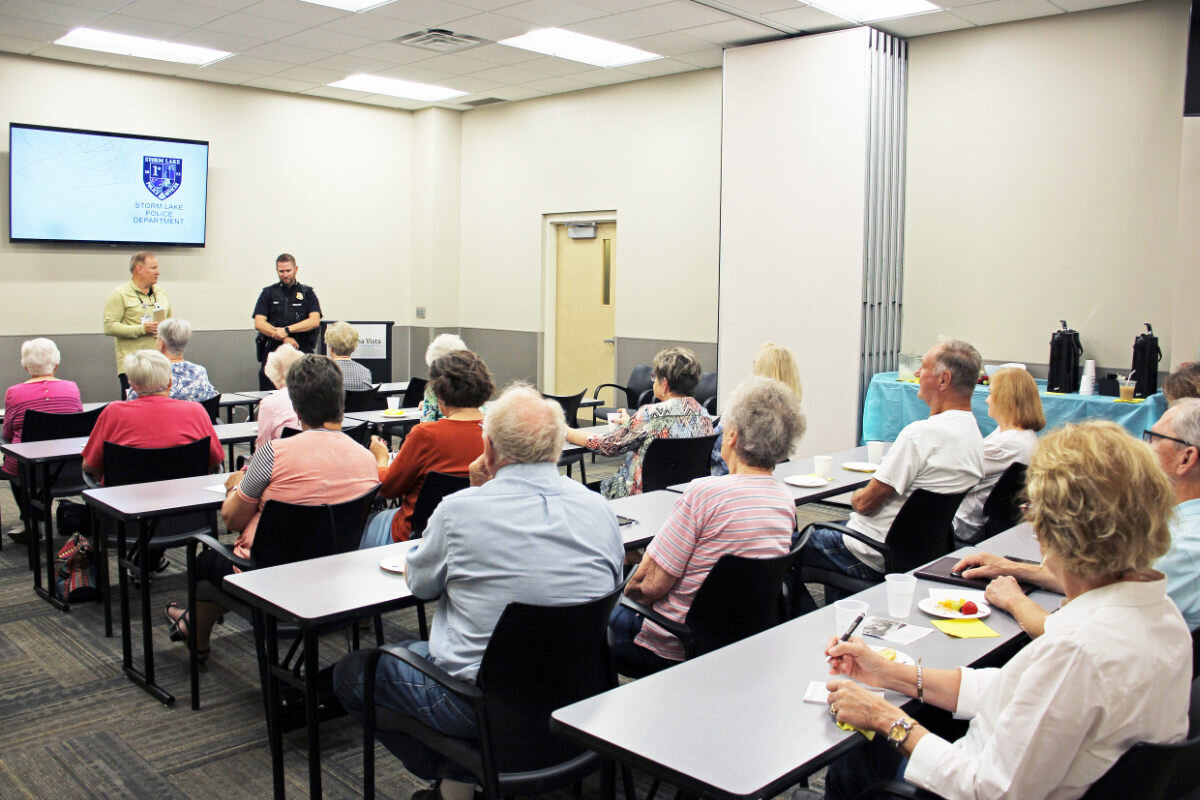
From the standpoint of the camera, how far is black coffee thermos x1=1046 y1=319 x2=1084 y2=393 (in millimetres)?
5953

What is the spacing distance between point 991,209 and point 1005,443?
3.49 m

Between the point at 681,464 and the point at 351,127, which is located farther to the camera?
the point at 351,127

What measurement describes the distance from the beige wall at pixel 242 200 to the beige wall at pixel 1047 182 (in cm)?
551

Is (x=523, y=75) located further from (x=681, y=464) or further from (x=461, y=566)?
(x=461, y=566)

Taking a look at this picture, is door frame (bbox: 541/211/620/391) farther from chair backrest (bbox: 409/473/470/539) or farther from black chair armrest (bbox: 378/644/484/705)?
black chair armrest (bbox: 378/644/484/705)

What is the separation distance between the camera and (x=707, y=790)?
4.99 feet

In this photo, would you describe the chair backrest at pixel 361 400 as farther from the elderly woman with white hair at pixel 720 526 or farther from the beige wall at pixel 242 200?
the elderly woman with white hair at pixel 720 526

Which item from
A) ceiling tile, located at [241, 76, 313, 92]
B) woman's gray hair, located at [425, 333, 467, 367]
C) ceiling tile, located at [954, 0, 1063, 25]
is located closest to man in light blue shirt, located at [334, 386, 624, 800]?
woman's gray hair, located at [425, 333, 467, 367]

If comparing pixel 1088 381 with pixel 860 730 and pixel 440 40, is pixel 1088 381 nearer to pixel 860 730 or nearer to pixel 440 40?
pixel 860 730

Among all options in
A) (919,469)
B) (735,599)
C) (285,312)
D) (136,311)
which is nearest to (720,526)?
(735,599)

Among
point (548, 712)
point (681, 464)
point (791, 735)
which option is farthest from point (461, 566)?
point (681, 464)

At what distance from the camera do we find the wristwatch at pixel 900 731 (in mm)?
1710

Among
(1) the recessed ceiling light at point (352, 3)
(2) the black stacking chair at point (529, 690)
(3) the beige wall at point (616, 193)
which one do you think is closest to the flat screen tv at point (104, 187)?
(3) the beige wall at point (616, 193)

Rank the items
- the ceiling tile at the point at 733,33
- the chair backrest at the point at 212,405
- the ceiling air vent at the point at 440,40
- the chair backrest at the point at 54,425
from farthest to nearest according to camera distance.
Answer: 1. the ceiling air vent at the point at 440,40
2. the ceiling tile at the point at 733,33
3. the chair backrest at the point at 212,405
4. the chair backrest at the point at 54,425
